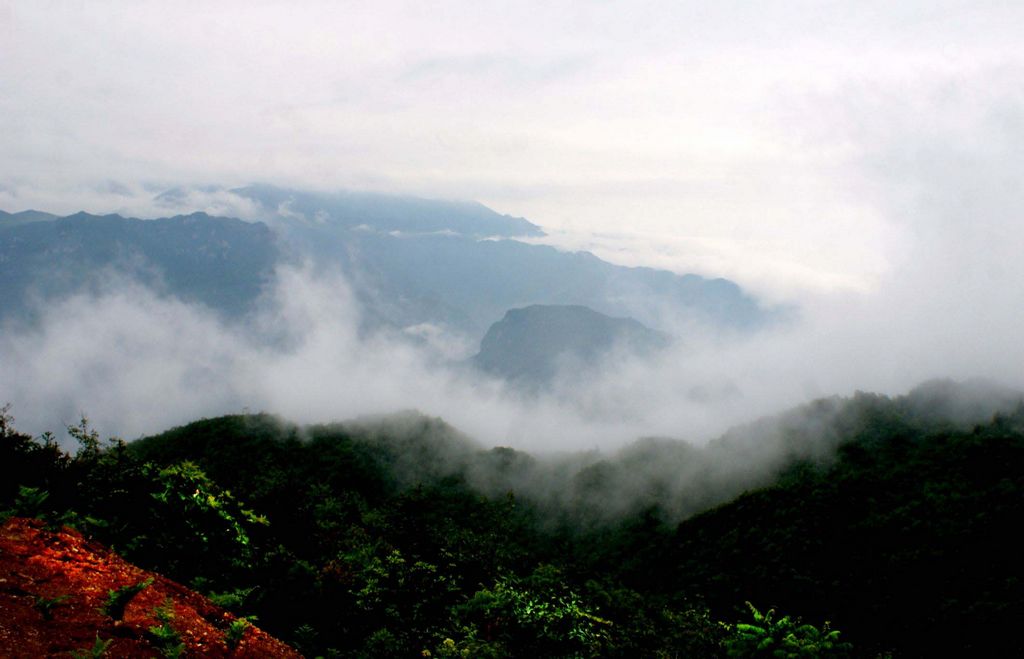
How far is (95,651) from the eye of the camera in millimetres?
7242

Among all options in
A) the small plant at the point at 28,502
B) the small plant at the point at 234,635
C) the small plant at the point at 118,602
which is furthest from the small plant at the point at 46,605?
the small plant at the point at 28,502

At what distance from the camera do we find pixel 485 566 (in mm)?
17625

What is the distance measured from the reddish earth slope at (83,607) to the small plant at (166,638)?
0.21 feet

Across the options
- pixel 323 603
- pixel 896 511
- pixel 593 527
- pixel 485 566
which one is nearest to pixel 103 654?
pixel 323 603

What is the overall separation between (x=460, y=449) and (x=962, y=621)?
72.0m

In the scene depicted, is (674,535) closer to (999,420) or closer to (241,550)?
(999,420)

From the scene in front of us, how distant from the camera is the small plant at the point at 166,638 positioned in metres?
8.10

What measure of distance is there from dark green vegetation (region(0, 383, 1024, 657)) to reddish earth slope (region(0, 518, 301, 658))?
4.17 feet

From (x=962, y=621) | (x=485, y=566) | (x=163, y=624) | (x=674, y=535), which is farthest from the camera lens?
(x=674, y=535)

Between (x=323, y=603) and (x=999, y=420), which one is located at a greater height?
(x=323, y=603)

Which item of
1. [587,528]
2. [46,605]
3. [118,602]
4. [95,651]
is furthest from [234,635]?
[587,528]

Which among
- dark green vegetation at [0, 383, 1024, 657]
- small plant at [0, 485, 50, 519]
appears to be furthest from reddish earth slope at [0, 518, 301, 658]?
dark green vegetation at [0, 383, 1024, 657]

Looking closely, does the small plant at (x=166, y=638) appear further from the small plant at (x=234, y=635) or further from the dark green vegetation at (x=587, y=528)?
the dark green vegetation at (x=587, y=528)

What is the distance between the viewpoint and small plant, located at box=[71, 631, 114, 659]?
726 cm
